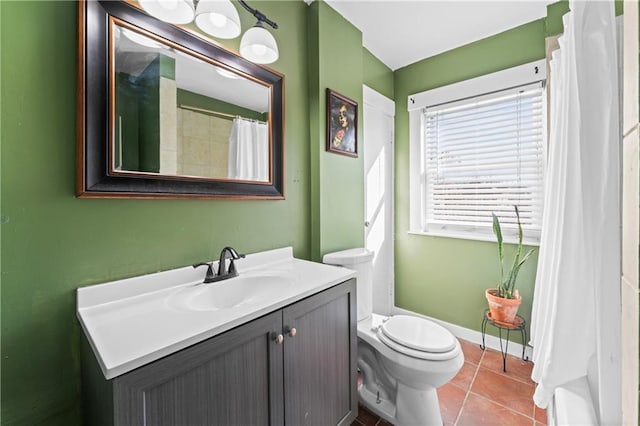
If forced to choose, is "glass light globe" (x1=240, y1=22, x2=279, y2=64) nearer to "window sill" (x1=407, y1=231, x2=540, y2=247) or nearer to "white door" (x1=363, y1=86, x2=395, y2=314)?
"white door" (x1=363, y1=86, x2=395, y2=314)

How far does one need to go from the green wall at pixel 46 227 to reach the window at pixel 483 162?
221cm

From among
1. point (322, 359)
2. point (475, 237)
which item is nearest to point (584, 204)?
point (322, 359)

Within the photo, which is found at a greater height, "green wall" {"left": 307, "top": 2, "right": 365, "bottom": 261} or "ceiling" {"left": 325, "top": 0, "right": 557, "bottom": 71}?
"ceiling" {"left": 325, "top": 0, "right": 557, "bottom": 71}

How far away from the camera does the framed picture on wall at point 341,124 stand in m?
1.75

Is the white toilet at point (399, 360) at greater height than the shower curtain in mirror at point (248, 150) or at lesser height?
lesser

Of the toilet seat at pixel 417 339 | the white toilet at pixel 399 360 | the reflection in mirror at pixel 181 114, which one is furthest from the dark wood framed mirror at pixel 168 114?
the toilet seat at pixel 417 339

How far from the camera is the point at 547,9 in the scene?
69.2 inches

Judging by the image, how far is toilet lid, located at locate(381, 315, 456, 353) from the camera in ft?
4.27

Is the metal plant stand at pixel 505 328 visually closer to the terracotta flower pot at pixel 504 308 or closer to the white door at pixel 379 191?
the terracotta flower pot at pixel 504 308

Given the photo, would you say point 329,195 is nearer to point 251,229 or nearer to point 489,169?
point 251,229

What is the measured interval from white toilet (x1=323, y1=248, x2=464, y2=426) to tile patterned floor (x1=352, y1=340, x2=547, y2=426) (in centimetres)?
13

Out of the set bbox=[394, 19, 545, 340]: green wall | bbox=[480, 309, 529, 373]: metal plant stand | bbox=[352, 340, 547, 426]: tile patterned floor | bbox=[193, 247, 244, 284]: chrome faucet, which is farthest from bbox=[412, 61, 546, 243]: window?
bbox=[193, 247, 244, 284]: chrome faucet

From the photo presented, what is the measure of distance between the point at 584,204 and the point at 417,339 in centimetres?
95

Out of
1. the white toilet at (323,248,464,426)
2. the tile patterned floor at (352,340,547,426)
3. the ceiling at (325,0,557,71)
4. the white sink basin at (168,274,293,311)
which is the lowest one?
the tile patterned floor at (352,340,547,426)
